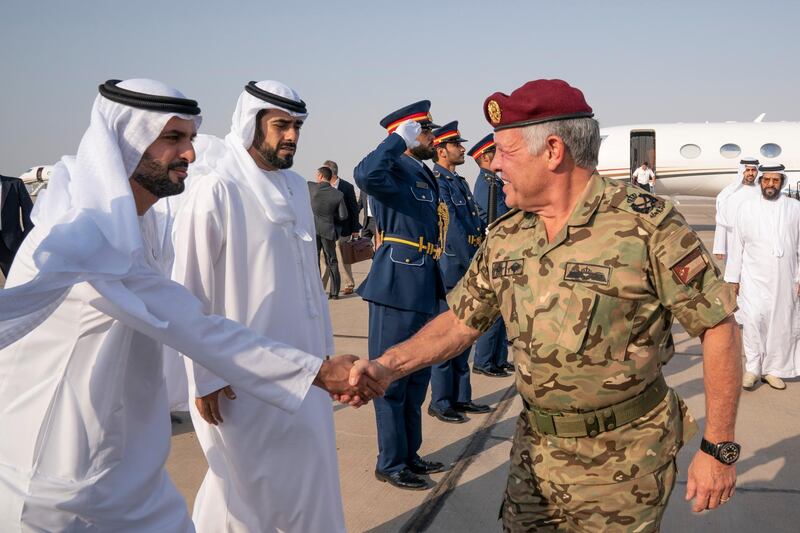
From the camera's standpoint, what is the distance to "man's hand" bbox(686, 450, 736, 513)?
2.16 meters

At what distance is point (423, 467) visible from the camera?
178 inches

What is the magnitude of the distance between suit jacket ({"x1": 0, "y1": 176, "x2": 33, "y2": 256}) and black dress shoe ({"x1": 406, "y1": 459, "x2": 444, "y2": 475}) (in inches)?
235

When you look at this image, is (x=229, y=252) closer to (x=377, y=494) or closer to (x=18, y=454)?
(x=18, y=454)

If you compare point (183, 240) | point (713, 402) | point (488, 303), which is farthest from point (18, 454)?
point (713, 402)

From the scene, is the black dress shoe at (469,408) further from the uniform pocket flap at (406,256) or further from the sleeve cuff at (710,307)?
the sleeve cuff at (710,307)

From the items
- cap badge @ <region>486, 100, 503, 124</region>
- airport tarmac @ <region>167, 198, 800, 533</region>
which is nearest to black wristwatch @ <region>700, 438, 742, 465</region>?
cap badge @ <region>486, 100, 503, 124</region>

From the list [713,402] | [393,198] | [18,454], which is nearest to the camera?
[18,454]

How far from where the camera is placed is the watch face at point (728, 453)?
2.14 metres

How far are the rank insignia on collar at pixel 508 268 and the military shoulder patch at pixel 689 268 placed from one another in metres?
0.47

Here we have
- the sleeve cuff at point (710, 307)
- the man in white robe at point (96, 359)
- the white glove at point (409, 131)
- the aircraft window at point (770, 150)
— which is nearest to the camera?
the man in white robe at point (96, 359)

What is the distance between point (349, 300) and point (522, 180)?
345 inches

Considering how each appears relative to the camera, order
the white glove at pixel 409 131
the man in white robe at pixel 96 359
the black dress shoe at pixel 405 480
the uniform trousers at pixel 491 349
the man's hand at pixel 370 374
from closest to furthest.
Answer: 1. the man in white robe at pixel 96 359
2. the man's hand at pixel 370 374
3. the black dress shoe at pixel 405 480
4. the white glove at pixel 409 131
5. the uniform trousers at pixel 491 349

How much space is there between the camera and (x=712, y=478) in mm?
2160

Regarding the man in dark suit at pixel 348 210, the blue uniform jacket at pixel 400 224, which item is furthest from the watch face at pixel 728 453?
the man in dark suit at pixel 348 210
